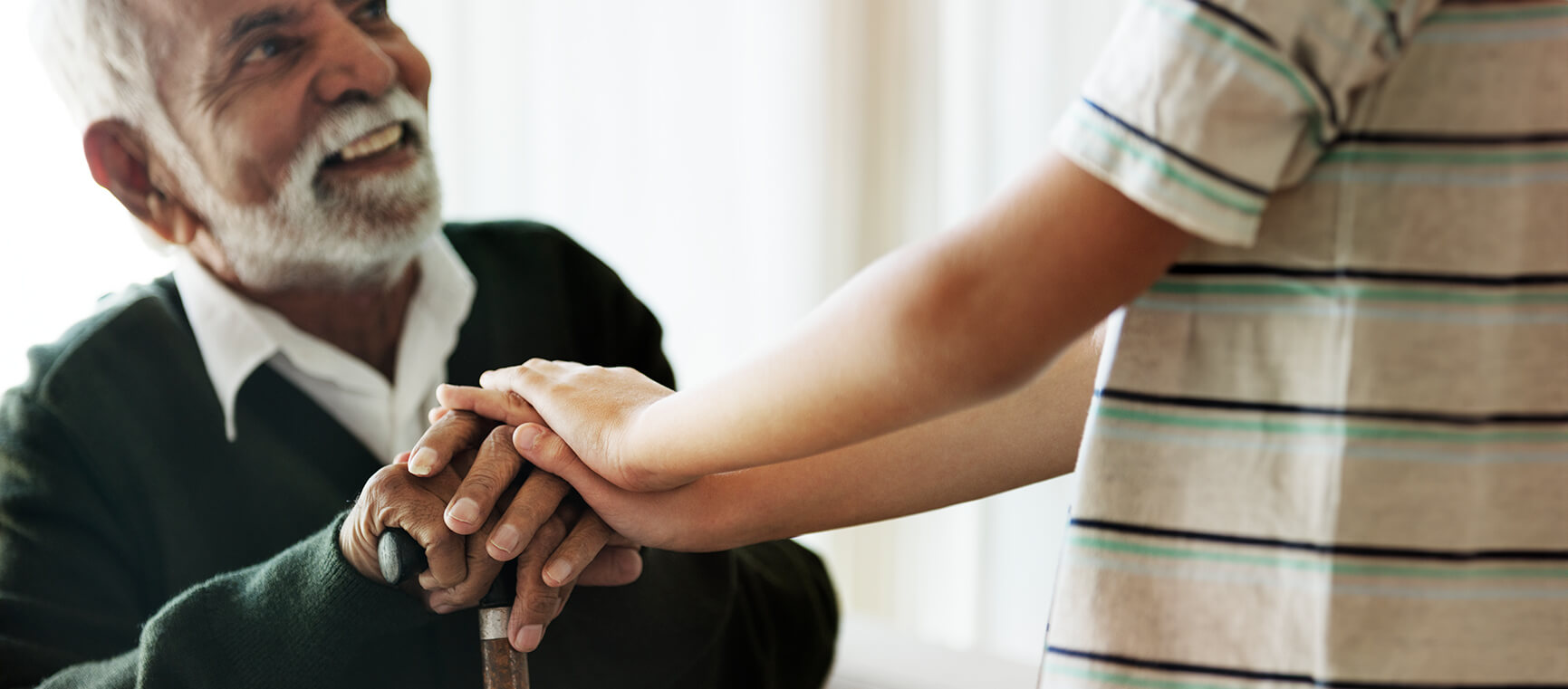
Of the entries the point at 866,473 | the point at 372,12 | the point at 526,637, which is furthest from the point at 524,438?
the point at 372,12

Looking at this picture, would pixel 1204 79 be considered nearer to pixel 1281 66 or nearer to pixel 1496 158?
pixel 1281 66

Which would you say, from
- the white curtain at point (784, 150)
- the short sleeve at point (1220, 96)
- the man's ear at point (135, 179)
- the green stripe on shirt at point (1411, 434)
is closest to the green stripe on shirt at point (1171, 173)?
the short sleeve at point (1220, 96)

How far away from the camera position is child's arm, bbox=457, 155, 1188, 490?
0.50 metres

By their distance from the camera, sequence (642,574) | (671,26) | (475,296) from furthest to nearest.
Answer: (671,26) < (475,296) < (642,574)

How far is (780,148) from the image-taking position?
2293 mm

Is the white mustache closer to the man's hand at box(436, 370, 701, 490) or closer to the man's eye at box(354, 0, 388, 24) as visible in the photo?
the man's eye at box(354, 0, 388, 24)

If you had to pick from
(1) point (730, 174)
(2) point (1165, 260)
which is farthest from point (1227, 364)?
(1) point (730, 174)

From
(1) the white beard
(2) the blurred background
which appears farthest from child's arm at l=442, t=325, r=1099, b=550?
(2) the blurred background

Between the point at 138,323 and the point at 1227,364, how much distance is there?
920 mm

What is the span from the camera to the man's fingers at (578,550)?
2.70 feet

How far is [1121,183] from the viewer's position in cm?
47

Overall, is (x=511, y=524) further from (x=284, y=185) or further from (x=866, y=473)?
(x=284, y=185)

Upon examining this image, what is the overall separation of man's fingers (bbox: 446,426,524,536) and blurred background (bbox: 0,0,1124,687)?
1.15 metres

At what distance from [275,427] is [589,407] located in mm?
371
